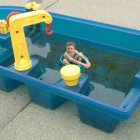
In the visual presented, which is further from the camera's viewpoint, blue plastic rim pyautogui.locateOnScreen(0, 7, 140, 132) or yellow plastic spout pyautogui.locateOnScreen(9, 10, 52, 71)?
yellow plastic spout pyautogui.locateOnScreen(9, 10, 52, 71)

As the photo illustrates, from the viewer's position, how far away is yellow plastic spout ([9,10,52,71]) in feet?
4.60

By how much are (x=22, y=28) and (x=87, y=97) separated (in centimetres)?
44

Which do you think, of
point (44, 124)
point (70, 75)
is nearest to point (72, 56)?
point (70, 75)

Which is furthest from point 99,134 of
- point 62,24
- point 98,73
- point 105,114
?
point 62,24

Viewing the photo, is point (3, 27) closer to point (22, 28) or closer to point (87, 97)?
point (22, 28)

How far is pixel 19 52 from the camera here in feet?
4.89

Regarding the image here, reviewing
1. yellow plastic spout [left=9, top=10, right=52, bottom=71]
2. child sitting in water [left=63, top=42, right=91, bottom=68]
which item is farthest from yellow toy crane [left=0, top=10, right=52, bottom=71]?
child sitting in water [left=63, top=42, right=91, bottom=68]

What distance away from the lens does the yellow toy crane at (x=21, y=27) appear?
140 centimetres

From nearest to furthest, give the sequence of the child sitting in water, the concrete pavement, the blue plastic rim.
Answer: the blue plastic rim < the concrete pavement < the child sitting in water

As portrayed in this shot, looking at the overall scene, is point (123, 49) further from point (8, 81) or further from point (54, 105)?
point (8, 81)

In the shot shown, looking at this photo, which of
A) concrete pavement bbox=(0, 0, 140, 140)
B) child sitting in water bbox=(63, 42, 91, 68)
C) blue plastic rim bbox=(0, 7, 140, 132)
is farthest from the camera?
child sitting in water bbox=(63, 42, 91, 68)

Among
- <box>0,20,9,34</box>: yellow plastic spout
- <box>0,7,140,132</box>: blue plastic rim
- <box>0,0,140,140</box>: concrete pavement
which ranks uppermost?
<box>0,20,9,34</box>: yellow plastic spout

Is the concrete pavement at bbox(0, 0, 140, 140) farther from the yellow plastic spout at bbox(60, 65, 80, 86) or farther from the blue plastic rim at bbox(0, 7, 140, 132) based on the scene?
the yellow plastic spout at bbox(60, 65, 80, 86)

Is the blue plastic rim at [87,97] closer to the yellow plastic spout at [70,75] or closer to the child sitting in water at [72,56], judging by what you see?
the yellow plastic spout at [70,75]
